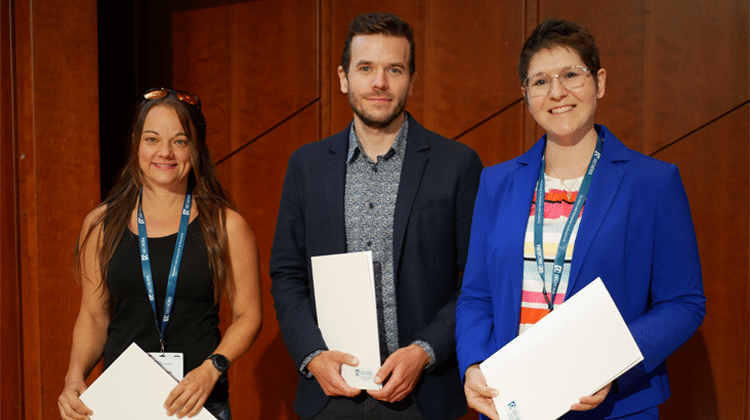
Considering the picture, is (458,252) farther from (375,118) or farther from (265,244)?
(265,244)

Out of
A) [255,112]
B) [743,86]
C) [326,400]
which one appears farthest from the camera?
[255,112]

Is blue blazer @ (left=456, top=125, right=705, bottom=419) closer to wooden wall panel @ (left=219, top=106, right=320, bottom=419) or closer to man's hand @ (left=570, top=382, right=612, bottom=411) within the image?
man's hand @ (left=570, top=382, right=612, bottom=411)

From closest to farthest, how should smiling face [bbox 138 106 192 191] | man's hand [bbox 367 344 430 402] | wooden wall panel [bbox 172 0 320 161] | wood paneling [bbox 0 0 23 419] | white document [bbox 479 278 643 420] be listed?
white document [bbox 479 278 643 420]
man's hand [bbox 367 344 430 402]
smiling face [bbox 138 106 192 191]
wood paneling [bbox 0 0 23 419]
wooden wall panel [bbox 172 0 320 161]

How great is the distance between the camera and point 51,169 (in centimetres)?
279

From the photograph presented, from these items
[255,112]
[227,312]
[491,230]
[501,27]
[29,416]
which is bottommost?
[29,416]

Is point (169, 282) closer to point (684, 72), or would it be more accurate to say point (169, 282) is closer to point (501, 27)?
point (501, 27)

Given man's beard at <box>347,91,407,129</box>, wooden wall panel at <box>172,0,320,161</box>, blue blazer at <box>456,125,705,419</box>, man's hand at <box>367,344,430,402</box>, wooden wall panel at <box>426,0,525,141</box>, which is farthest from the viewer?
wooden wall panel at <box>172,0,320,161</box>

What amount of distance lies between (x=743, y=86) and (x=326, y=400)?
8.02 ft

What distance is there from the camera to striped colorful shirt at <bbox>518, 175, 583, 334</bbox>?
1376 millimetres

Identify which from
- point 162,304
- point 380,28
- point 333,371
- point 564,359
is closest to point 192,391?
point 162,304

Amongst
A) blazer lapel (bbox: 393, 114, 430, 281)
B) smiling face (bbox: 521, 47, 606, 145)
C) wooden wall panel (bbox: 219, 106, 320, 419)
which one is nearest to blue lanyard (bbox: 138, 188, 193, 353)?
blazer lapel (bbox: 393, 114, 430, 281)

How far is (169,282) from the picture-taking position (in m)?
1.77

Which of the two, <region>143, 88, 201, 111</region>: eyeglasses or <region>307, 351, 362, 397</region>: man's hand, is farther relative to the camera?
<region>143, 88, 201, 111</region>: eyeglasses

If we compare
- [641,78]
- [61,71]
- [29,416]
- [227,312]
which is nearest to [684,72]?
[641,78]
